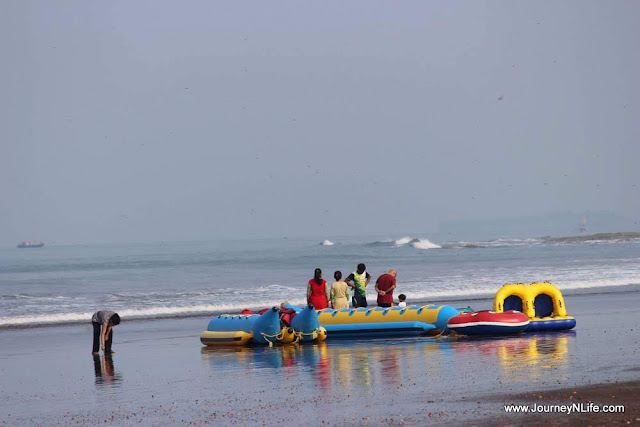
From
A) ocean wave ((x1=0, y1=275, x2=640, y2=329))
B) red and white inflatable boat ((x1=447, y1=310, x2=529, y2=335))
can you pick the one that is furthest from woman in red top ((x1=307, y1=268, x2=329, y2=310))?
ocean wave ((x1=0, y1=275, x2=640, y2=329))

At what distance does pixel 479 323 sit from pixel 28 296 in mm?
27399

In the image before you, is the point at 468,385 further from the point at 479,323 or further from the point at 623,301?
the point at 623,301

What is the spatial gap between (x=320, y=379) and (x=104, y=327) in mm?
7089

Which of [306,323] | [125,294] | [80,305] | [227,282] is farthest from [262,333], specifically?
[227,282]

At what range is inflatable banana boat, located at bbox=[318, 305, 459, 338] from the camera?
2058 centimetres

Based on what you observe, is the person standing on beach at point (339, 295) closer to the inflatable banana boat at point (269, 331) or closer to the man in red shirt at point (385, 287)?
the man in red shirt at point (385, 287)

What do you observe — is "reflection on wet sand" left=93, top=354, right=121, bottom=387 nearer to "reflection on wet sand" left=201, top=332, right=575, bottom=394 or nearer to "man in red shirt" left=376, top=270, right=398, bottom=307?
"reflection on wet sand" left=201, top=332, right=575, bottom=394

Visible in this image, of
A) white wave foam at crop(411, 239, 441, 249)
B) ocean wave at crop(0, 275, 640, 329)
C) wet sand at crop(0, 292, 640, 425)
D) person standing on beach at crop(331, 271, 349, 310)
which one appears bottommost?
wet sand at crop(0, 292, 640, 425)

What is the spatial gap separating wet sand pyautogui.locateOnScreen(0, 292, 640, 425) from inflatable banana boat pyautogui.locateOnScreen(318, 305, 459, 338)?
1.77ft

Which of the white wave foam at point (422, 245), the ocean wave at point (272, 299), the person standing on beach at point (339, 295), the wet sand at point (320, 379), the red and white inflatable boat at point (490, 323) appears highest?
the white wave foam at point (422, 245)

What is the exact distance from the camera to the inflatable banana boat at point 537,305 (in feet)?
66.8

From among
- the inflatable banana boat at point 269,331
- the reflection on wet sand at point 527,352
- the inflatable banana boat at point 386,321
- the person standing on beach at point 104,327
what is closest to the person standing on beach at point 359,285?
the inflatable banana boat at point 386,321

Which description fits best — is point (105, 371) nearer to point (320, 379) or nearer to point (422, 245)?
point (320, 379)

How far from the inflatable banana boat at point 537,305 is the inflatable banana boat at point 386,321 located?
1234mm
